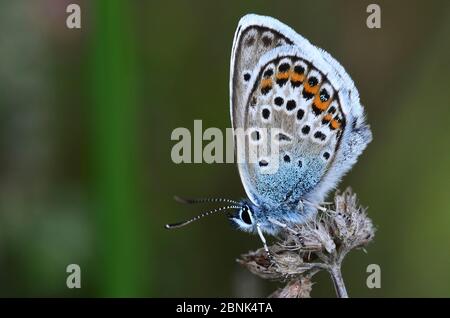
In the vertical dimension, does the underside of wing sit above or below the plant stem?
above

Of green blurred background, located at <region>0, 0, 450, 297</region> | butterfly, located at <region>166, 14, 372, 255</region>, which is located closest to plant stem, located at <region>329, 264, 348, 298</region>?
butterfly, located at <region>166, 14, 372, 255</region>

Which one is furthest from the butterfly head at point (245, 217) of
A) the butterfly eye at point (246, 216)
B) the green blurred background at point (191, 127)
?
the green blurred background at point (191, 127)

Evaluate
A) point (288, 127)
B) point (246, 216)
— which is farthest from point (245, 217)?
point (288, 127)

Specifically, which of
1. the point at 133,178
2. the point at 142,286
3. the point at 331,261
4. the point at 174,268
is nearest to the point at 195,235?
the point at 174,268

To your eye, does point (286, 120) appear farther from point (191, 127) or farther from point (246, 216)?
point (191, 127)

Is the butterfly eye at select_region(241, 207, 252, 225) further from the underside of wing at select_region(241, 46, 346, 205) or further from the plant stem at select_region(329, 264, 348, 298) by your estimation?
the plant stem at select_region(329, 264, 348, 298)

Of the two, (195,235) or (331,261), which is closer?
(331,261)
